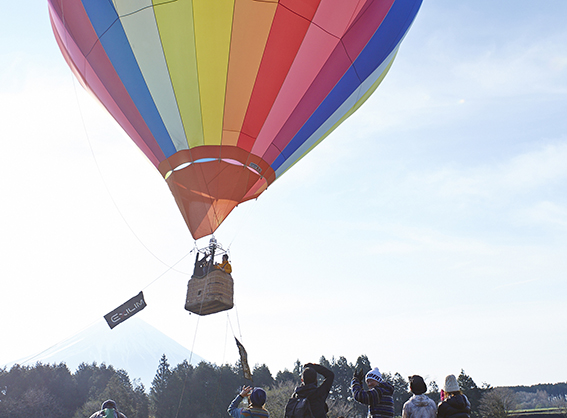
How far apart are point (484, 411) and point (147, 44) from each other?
139 feet

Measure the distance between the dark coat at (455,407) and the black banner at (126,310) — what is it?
4734 millimetres

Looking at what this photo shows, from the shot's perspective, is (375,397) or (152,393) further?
(152,393)

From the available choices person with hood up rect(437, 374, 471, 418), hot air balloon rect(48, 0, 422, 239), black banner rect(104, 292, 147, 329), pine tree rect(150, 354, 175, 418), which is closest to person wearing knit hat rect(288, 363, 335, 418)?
person with hood up rect(437, 374, 471, 418)

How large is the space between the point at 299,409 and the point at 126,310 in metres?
4.30

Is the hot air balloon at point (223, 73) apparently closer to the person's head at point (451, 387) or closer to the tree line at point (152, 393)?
the person's head at point (451, 387)

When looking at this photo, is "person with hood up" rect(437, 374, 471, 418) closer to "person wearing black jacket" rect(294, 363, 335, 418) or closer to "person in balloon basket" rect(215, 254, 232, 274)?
"person wearing black jacket" rect(294, 363, 335, 418)

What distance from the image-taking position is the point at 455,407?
11.1 ft

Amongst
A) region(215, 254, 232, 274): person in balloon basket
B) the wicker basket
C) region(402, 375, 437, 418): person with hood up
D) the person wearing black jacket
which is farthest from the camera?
region(215, 254, 232, 274): person in balloon basket

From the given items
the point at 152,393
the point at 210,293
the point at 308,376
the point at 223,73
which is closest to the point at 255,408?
Result: the point at 308,376

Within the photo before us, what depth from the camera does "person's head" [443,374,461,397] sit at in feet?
11.3

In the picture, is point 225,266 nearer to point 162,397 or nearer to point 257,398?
point 257,398

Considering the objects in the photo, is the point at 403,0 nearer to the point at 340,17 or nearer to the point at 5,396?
the point at 340,17

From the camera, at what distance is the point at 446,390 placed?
3.47 m

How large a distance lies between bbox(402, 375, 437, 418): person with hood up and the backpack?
2.78ft
